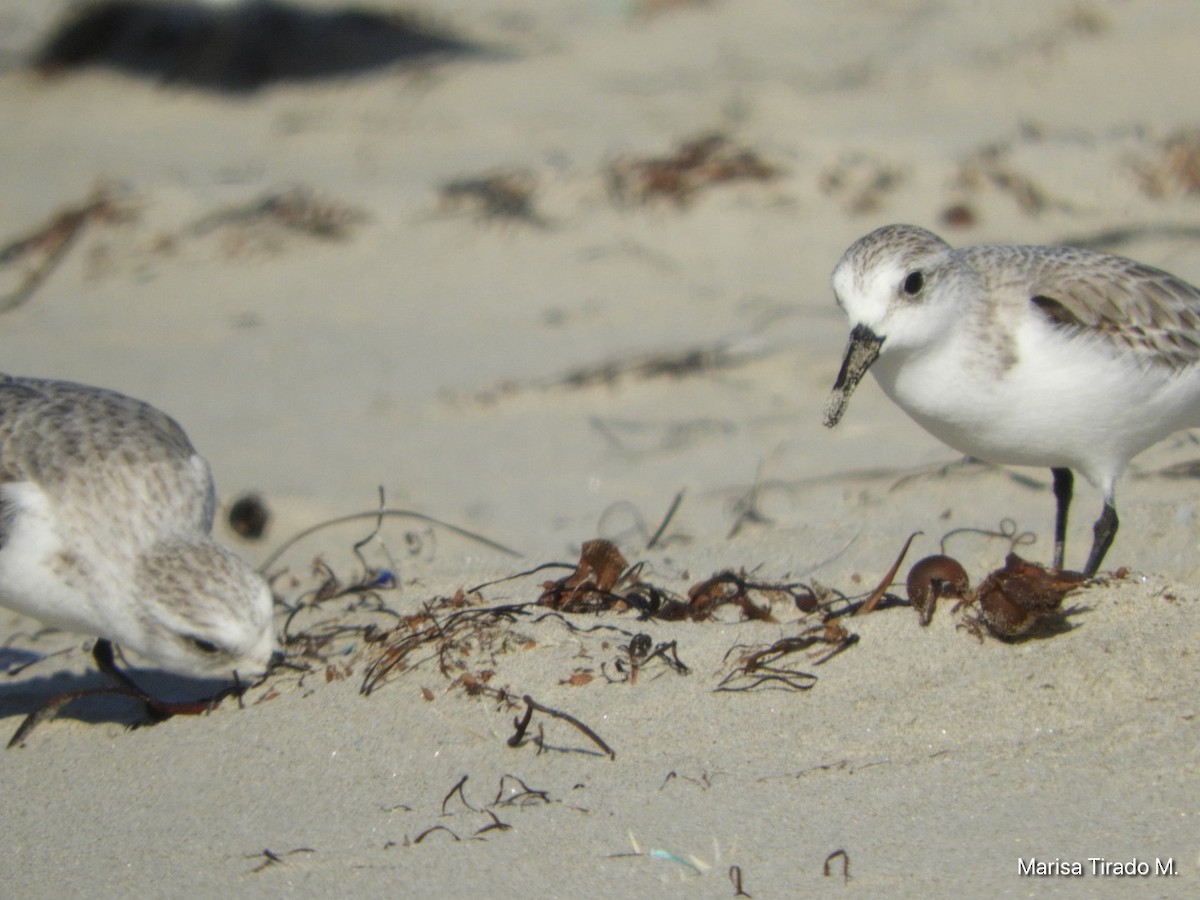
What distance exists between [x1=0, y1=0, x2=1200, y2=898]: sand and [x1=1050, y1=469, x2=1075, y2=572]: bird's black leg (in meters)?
0.24

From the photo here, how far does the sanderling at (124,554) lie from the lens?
3709 millimetres

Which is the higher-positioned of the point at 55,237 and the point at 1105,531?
the point at 55,237

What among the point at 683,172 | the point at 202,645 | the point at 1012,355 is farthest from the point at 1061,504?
the point at 683,172

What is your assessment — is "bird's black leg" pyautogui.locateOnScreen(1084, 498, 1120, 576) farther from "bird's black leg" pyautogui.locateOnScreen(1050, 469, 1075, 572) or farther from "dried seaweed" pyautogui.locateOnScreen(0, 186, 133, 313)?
"dried seaweed" pyautogui.locateOnScreen(0, 186, 133, 313)

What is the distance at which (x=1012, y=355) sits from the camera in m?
3.70

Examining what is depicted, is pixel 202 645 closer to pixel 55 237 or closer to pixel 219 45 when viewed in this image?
pixel 55 237

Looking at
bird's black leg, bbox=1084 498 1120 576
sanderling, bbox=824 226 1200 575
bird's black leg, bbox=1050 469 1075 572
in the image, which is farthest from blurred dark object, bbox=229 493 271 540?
bird's black leg, bbox=1084 498 1120 576

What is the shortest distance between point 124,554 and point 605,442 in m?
2.85

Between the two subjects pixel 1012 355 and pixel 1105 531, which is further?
pixel 1105 531

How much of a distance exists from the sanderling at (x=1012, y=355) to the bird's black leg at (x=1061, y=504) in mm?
198

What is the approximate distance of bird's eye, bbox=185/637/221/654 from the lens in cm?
370

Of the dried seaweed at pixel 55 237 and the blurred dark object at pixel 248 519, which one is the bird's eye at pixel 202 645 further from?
the dried seaweed at pixel 55 237

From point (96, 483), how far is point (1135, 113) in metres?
7.86

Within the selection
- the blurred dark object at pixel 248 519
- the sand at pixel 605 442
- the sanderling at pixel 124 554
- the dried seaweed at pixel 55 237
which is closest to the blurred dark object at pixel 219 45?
the sand at pixel 605 442
